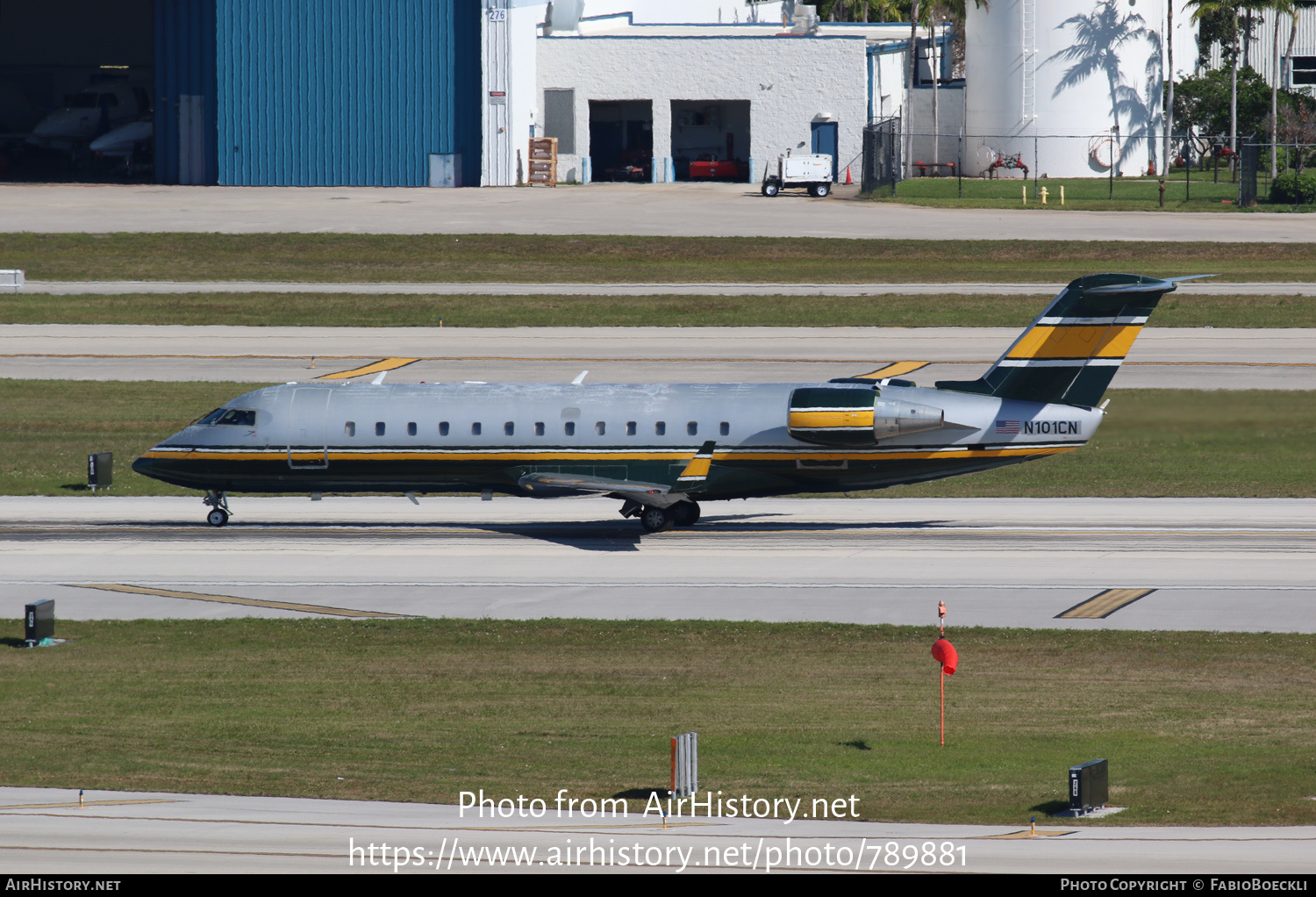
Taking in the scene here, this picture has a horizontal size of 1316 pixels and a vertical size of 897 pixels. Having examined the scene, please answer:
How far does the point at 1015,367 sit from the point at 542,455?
34.5 feet

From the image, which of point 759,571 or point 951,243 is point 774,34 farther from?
point 759,571

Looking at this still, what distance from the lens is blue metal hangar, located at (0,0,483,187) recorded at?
9025cm

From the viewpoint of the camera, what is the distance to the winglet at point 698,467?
34.5 m

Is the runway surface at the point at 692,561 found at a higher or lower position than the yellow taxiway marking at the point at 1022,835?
higher

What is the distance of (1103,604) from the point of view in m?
29.5

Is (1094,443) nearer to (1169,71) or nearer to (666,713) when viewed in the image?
(666,713)

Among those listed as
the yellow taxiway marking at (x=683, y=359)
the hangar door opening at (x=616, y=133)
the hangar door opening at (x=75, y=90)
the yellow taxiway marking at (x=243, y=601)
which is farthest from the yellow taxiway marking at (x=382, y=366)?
the hangar door opening at (x=75, y=90)

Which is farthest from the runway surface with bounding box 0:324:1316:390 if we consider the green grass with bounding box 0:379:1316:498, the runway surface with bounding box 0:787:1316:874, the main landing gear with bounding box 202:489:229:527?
the runway surface with bounding box 0:787:1316:874

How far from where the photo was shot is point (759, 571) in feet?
107

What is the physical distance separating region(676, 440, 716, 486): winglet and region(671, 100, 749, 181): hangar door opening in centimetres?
7186

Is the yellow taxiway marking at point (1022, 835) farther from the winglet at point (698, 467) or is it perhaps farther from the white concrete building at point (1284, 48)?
the white concrete building at point (1284, 48)

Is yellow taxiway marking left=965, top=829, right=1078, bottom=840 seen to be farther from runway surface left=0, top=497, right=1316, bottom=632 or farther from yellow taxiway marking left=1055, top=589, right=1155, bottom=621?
yellow taxiway marking left=1055, top=589, right=1155, bottom=621

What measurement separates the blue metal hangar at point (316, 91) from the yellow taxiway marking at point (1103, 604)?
67.8m

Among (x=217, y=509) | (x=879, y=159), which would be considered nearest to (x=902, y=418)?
(x=217, y=509)
